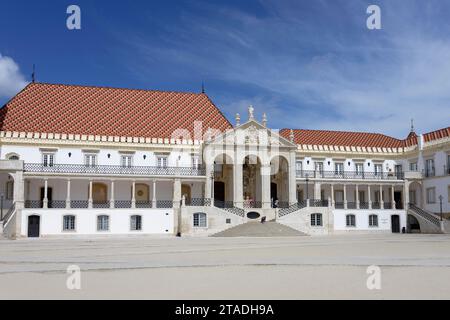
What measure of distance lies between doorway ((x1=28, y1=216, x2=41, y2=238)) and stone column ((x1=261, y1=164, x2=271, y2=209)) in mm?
15864

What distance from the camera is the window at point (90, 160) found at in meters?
37.0

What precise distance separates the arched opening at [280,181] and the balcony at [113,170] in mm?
6307

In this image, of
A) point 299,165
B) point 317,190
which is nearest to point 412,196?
point 317,190

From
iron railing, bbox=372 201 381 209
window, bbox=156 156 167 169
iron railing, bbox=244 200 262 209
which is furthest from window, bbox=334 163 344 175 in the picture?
window, bbox=156 156 167 169

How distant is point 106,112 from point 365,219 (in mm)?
22422

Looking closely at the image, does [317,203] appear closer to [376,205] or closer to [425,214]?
[376,205]

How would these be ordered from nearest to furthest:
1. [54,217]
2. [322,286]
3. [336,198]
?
[322,286]
[54,217]
[336,198]

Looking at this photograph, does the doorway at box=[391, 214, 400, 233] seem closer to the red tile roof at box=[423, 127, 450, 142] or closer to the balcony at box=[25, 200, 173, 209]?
the red tile roof at box=[423, 127, 450, 142]

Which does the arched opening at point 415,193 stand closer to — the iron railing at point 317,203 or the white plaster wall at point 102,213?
the iron railing at point 317,203

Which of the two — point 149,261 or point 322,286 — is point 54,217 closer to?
point 149,261
